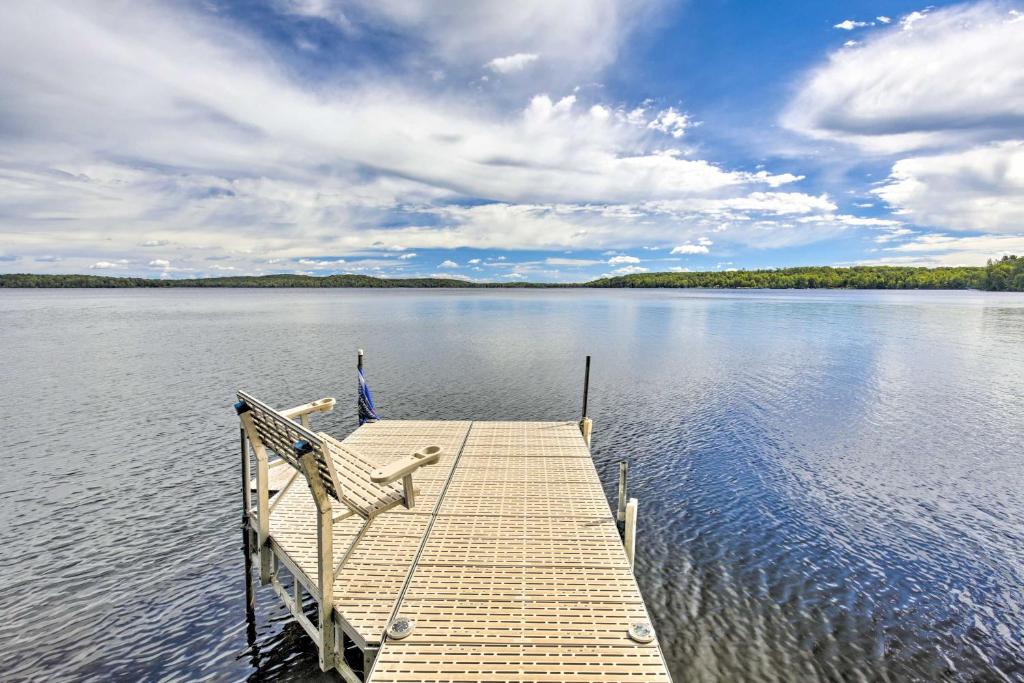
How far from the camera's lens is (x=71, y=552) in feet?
33.1

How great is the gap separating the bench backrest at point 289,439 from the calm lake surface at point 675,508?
3999 millimetres

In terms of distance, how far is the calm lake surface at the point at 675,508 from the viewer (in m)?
7.80

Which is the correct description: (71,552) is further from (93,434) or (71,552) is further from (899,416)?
(899,416)

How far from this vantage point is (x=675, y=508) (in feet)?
41.0

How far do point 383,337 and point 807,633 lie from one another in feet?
151

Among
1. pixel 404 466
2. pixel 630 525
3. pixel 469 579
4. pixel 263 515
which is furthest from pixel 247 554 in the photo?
pixel 630 525

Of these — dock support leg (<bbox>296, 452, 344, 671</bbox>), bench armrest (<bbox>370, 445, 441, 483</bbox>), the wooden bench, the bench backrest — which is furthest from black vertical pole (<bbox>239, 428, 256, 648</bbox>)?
bench armrest (<bbox>370, 445, 441, 483</bbox>)

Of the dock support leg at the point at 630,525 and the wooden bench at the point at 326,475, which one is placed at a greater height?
the wooden bench at the point at 326,475

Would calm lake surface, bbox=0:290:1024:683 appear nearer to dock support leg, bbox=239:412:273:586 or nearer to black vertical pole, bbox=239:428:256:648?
black vertical pole, bbox=239:428:256:648

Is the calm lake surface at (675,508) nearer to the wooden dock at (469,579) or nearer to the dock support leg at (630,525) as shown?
the dock support leg at (630,525)

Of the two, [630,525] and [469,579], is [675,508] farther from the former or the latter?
[469,579]

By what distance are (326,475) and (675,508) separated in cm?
1020

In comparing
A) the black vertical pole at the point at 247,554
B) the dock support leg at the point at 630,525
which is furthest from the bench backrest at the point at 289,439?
the dock support leg at the point at 630,525

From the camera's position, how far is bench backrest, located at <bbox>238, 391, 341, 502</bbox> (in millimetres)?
4883
